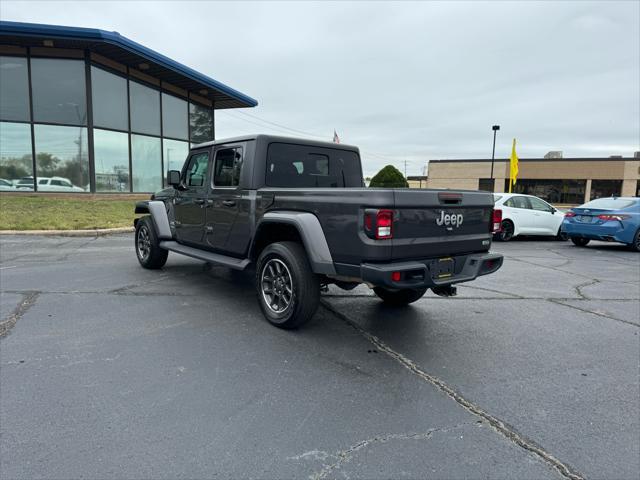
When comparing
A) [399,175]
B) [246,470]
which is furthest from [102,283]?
[399,175]

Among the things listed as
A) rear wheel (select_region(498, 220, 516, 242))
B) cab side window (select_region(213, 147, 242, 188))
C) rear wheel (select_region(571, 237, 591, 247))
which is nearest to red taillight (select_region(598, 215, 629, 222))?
rear wheel (select_region(571, 237, 591, 247))

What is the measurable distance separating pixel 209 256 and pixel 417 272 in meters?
2.87

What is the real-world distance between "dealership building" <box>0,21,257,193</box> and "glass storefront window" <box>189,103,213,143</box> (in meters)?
3.65

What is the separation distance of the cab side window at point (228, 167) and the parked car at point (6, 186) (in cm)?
1539

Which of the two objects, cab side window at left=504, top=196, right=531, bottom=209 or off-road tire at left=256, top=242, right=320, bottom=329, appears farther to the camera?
cab side window at left=504, top=196, right=531, bottom=209

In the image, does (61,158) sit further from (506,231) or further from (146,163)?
(506,231)

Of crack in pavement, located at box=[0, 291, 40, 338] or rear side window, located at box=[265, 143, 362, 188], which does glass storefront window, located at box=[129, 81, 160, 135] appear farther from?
rear side window, located at box=[265, 143, 362, 188]

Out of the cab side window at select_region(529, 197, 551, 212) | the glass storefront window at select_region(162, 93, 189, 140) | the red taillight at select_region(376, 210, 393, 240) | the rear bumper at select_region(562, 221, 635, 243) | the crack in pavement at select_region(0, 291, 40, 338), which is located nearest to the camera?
the red taillight at select_region(376, 210, 393, 240)

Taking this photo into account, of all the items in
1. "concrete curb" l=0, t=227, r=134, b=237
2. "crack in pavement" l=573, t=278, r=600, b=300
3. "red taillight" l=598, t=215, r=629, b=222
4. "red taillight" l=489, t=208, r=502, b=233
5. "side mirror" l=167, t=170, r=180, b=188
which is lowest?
"crack in pavement" l=573, t=278, r=600, b=300

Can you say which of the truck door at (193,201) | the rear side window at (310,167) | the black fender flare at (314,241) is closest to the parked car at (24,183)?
the truck door at (193,201)

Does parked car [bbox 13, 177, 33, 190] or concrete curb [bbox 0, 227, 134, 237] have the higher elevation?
parked car [bbox 13, 177, 33, 190]

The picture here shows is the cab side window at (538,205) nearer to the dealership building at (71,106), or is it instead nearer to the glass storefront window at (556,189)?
the dealership building at (71,106)

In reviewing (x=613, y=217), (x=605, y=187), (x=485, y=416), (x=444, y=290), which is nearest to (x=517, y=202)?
(x=613, y=217)

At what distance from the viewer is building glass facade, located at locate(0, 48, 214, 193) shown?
1656 centimetres
